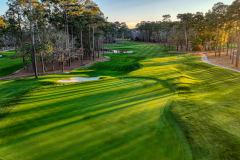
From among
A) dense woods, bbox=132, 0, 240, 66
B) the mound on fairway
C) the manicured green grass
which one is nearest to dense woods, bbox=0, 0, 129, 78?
the manicured green grass

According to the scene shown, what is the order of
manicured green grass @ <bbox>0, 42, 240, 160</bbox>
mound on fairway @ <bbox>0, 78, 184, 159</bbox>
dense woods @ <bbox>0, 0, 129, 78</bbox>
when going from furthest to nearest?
dense woods @ <bbox>0, 0, 129, 78</bbox>, manicured green grass @ <bbox>0, 42, 240, 160</bbox>, mound on fairway @ <bbox>0, 78, 184, 159</bbox>

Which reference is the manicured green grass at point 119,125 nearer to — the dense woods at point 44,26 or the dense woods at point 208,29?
the dense woods at point 44,26

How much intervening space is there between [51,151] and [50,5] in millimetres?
35023

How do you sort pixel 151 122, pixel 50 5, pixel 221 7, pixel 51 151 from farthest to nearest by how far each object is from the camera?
1. pixel 221 7
2. pixel 50 5
3. pixel 151 122
4. pixel 51 151

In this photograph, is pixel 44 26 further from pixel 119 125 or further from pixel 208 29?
pixel 208 29

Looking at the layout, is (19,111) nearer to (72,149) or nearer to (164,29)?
(72,149)

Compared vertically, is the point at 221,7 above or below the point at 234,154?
above

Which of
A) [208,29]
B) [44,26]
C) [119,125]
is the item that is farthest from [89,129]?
[208,29]

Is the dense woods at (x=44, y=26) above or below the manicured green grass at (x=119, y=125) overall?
above

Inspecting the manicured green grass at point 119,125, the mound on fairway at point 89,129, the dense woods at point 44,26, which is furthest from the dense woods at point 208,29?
the mound on fairway at point 89,129

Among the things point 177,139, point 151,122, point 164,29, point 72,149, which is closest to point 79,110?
point 72,149

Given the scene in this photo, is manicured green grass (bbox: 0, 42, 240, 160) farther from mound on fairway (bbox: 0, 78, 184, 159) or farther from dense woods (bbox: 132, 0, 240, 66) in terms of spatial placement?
dense woods (bbox: 132, 0, 240, 66)

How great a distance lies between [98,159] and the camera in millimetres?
6301

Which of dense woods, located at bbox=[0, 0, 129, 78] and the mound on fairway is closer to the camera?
the mound on fairway
